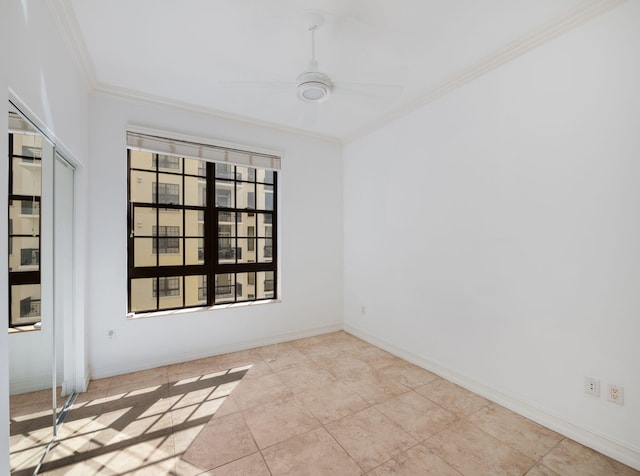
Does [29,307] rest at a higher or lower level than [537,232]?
lower

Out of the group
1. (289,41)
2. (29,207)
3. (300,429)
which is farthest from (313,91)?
(300,429)

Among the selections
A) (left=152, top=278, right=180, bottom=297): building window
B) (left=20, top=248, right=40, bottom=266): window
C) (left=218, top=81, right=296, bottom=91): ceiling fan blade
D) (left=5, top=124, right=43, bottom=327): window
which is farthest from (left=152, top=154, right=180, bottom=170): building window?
(left=20, top=248, right=40, bottom=266): window

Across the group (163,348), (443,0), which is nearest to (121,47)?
(443,0)

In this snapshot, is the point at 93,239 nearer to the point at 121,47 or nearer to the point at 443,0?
the point at 121,47

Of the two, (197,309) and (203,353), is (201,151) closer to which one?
(197,309)

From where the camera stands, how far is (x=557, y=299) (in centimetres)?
211

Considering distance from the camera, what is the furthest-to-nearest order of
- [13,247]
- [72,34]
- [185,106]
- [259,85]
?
[185,106] < [259,85] < [72,34] < [13,247]

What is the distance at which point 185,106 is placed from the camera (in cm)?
325

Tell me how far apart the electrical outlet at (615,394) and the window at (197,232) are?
10.8ft

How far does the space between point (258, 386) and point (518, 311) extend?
2336 millimetres

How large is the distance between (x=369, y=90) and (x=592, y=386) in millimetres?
2980

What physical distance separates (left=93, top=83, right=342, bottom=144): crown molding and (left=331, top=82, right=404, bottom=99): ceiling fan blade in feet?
3.52

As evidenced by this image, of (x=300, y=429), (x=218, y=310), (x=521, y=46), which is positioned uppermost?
(x=521, y=46)

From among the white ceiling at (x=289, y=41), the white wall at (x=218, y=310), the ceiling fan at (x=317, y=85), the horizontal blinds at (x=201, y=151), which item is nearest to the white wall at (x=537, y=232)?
the white ceiling at (x=289, y=41)
